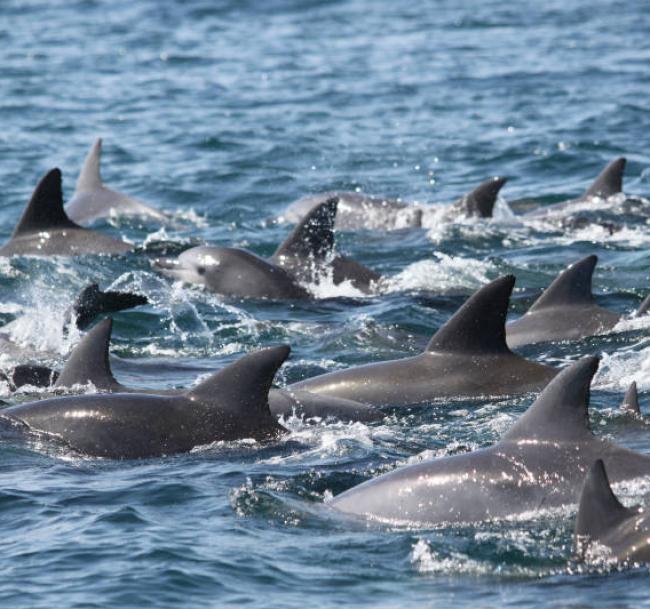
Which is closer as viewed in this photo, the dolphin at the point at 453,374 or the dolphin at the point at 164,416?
the dolphin at the point at 164,416

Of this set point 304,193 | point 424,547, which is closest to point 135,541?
point 424,547

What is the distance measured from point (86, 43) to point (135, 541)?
32.8 m

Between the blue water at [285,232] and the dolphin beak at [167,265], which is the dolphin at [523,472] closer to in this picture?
the blue water at [285,232]

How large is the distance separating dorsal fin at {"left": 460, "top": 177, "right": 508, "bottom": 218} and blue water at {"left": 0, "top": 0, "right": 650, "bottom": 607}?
0.88ft

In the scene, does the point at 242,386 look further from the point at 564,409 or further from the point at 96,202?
the point at 96,202

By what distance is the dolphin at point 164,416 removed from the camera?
11.5 metres

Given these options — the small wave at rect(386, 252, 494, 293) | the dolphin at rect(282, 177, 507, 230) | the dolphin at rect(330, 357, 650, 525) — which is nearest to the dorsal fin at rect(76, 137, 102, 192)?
the dolphin at rect(282, 177, 507, 230)

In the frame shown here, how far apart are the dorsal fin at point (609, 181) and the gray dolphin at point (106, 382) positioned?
1079 cm

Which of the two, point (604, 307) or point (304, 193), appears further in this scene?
point (304, 193)

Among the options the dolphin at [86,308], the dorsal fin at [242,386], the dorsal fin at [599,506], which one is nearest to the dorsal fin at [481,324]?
the dorsal fin at [242,386]

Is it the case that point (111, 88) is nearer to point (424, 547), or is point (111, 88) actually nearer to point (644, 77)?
point (644, 77)

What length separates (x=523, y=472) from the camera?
32.4 ft

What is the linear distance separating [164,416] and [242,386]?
2.02 feet

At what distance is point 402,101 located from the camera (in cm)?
3281
